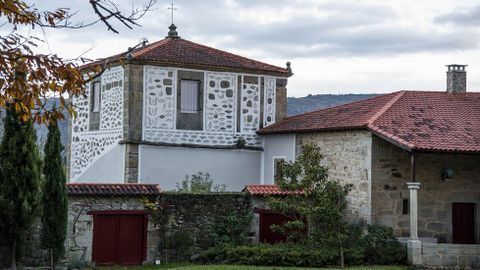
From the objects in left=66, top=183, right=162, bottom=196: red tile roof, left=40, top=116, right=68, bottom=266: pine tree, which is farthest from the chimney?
left=40, top=116, right=68, bottom=266: pine tree

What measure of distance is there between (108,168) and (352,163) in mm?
9210

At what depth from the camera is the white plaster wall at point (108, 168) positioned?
29078 millimetres

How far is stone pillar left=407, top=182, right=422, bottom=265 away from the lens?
22062 mm

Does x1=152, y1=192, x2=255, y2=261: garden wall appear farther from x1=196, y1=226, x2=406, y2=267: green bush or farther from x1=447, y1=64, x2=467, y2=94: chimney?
x1=447, y1=64, x2=467, y2=94: chimney

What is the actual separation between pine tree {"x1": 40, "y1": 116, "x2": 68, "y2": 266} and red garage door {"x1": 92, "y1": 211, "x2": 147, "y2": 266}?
1.25 m

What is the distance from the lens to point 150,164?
28.8 meters

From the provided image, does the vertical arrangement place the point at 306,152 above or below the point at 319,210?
above

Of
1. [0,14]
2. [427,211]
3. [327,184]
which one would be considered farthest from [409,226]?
[0,14]

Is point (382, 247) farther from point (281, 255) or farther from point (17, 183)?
point (17, 183)

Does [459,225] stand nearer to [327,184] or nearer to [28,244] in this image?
[327,184]

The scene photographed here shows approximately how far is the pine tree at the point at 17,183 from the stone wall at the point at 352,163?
8312 mm

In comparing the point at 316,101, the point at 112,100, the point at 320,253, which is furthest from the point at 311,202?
the point at 316,101

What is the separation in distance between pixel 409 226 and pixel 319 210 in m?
2.87

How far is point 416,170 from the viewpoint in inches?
948
